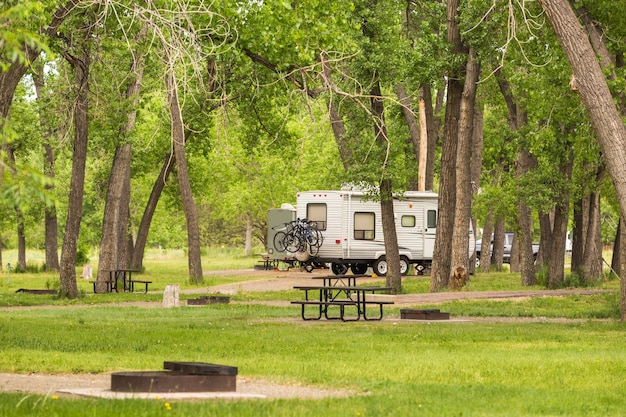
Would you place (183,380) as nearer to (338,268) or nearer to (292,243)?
(292,243)

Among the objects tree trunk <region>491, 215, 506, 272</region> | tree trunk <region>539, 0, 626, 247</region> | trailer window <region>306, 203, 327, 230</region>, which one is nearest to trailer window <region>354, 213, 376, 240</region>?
trailer window <region>306, 203, 327, 230</region>

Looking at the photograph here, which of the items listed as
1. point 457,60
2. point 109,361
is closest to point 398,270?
point 457,60

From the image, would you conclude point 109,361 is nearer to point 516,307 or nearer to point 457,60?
point 516,307

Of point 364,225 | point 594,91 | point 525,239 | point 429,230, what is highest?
point 594,91

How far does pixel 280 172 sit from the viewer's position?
63375 millimetres

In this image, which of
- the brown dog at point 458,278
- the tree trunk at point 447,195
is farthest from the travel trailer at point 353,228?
the brown dog at point 458,278

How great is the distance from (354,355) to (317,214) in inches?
1152

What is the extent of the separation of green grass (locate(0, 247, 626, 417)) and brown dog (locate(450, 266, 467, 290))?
498 centimetres

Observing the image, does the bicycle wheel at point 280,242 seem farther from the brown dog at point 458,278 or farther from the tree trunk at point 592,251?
the brown dog at point 458,278

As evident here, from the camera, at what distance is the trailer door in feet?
146

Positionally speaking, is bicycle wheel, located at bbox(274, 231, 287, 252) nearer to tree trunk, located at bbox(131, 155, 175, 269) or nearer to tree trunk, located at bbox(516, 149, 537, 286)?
tree trunk, located at bbox(131, 155, 175, 269)

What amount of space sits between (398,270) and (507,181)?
31.2 ft

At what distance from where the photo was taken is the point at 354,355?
583 inches

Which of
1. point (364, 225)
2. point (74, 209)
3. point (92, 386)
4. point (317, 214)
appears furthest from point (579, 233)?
point (92, 386)
